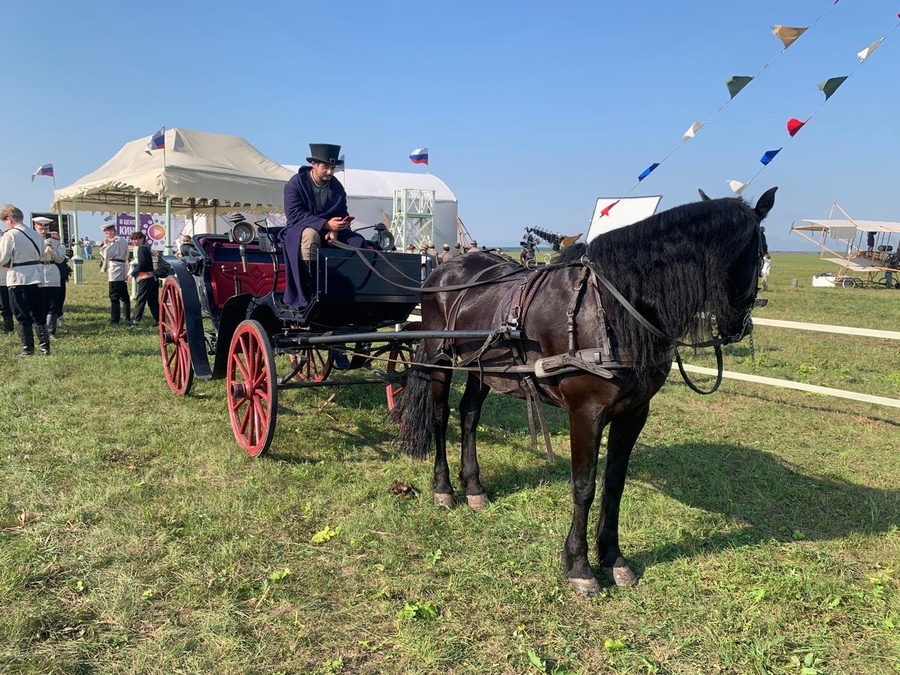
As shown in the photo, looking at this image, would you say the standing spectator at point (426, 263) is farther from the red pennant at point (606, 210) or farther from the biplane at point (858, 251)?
the biplane at point (858, 251)

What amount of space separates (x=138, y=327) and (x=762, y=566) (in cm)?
1064

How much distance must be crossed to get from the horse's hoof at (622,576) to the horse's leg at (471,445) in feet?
3.39

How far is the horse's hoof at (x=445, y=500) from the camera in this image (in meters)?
4.02

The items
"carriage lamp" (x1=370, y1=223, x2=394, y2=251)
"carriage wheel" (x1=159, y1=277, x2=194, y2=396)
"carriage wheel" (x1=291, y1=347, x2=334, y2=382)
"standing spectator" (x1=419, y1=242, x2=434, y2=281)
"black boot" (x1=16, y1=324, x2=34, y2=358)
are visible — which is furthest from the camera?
"black boot" (x1=16, y1=324, x2=34, y2=358)

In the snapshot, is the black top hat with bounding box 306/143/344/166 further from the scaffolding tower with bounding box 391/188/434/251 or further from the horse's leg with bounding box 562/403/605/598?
the scaffolding tower with bounding box 391/188/434/251

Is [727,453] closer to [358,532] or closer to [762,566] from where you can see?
[762,566]

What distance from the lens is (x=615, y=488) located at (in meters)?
3.31

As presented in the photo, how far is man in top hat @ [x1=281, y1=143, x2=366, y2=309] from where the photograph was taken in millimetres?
4430

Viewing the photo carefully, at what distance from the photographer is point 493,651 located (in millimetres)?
2578

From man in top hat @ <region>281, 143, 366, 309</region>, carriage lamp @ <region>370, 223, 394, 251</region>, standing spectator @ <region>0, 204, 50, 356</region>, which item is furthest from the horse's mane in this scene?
standing spectator @ <region>0, 204, 50, 356</region>

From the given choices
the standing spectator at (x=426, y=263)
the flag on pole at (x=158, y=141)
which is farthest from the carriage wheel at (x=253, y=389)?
the flag on pole at (x=158, y=141)

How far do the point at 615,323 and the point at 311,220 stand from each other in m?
2.60

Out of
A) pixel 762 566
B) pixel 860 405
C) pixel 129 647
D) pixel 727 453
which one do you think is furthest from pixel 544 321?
pixel 860 405

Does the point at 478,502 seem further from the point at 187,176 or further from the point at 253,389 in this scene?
the point at 187,176
